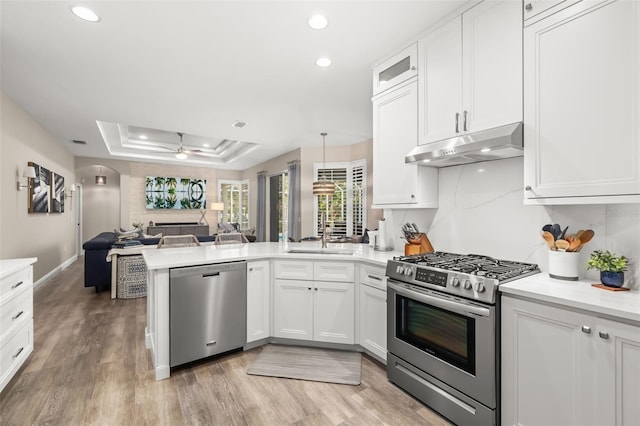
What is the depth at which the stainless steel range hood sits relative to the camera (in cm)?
179

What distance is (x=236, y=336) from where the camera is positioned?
2.67 m

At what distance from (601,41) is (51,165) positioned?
25.2 feet

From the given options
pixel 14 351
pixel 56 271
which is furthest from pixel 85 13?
pixel 56 271

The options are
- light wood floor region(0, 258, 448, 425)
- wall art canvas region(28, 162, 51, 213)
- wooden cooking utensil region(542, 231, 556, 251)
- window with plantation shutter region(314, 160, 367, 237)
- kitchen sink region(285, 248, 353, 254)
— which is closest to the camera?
wooden cooking utensil region(542, 231, 556, 251)

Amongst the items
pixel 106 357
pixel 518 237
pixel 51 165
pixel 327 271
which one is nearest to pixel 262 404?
pixel 327 271

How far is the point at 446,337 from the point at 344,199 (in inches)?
193

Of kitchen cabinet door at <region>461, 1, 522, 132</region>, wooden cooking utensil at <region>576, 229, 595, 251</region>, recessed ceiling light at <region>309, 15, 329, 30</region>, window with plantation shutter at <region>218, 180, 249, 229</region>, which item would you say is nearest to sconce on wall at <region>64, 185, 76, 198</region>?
window with plantation shutter at <region>218, 180, 249, 229</region>

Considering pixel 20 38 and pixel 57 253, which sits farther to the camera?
pixel 57 253

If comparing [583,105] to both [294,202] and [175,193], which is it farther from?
[175,193]

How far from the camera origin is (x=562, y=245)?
171 centimetres

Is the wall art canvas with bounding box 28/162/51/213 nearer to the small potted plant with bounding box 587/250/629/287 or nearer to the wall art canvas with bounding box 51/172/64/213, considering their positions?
the wall art canvas with bounding box 51/172/64/213

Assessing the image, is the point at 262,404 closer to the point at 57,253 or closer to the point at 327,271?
the point at 327,271

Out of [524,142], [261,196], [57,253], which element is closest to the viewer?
[524,142]

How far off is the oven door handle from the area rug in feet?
2.62
